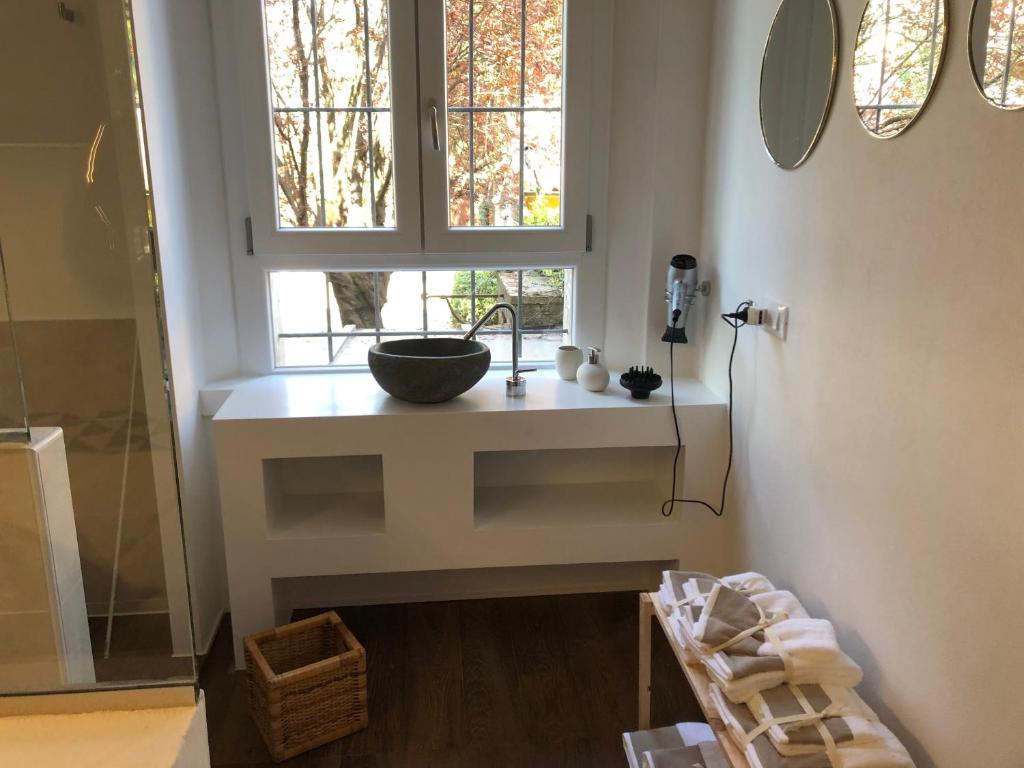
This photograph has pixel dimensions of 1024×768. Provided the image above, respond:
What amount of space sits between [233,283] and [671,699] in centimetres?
185

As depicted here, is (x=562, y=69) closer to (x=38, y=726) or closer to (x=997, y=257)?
(x=997, y=257)

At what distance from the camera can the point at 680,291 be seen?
255 centimetres

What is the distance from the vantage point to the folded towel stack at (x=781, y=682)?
1.40 metres

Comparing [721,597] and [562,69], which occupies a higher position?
[562,69]

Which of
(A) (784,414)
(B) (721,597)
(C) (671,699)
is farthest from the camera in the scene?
(C) (671,699)

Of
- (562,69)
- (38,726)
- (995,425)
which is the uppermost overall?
(562,69)

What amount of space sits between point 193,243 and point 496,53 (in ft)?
3.70

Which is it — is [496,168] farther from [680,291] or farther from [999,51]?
[999,51]

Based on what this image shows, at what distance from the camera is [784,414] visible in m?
2.07

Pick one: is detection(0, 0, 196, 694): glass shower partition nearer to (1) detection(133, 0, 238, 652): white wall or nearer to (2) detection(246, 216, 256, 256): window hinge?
(1) detection(133, 0, 238, 652): white wall

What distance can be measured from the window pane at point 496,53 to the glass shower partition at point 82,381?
1.50 meters

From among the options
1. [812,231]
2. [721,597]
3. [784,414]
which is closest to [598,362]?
[784,414]

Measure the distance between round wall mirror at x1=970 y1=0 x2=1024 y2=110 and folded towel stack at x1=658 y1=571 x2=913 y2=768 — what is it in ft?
3.25

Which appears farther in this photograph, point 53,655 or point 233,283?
point 233,283
